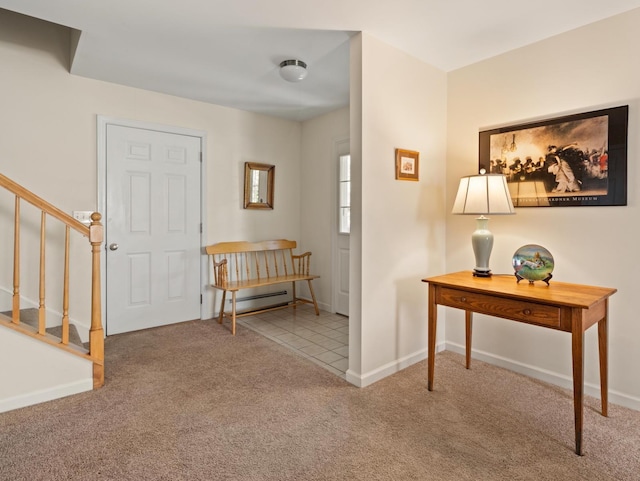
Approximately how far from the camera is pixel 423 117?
9.48 feet

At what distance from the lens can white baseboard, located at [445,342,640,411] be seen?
2221 mm

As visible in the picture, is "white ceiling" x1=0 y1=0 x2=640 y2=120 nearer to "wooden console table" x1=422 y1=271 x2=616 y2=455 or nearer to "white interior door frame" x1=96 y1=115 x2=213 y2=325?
"white interior door frame" x1=96 y1=115 x2=213 y2=325

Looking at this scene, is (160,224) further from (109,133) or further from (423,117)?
(423,117)

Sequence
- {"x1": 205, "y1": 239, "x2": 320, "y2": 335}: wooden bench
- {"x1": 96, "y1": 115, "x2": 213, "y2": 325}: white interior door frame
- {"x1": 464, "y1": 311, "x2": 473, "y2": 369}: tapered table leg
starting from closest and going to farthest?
1. {"x1": 464, "y1": 311, "x2": 473, "y2": 369}: tapered table leg
2. {"x1": 96, "y1": 115, "x2": 213, "y2": 325}: white interior door frame
3. {"x1": 205, "y1": 239, "x2": 320, "y2": 335}: wooden bench

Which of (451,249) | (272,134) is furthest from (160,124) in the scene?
(451,249)

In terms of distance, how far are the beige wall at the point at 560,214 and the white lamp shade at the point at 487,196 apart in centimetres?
41

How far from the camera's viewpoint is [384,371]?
2.63 m

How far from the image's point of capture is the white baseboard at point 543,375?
2221 mm

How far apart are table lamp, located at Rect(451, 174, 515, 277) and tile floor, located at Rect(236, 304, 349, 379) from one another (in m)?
1.29

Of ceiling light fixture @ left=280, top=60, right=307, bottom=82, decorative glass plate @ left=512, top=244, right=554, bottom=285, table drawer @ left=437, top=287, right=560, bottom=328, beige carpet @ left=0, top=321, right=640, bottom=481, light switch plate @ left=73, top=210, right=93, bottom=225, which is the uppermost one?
ceiling light fixture @ left=280, top=60, right=307, bottom=82

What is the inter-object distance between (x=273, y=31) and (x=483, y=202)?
1.78 meters

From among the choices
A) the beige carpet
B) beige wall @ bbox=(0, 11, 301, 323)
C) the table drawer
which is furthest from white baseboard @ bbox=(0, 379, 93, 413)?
the table drawer

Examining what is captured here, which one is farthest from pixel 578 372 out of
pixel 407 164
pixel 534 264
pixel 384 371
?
pixel 407 164

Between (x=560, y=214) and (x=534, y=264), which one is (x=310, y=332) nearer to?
(x=534, y=264)
